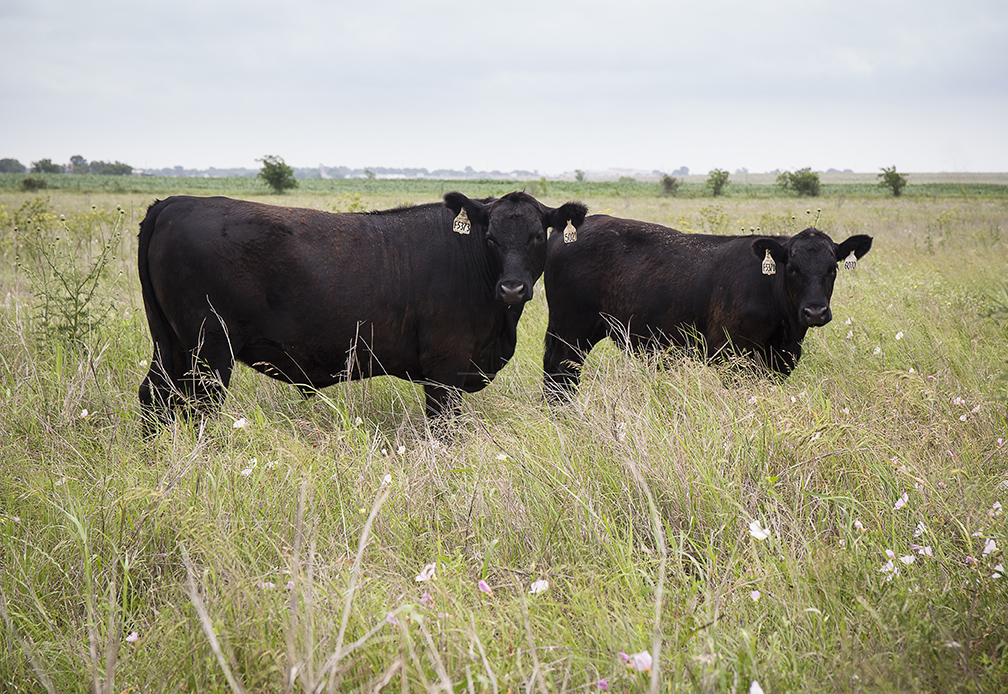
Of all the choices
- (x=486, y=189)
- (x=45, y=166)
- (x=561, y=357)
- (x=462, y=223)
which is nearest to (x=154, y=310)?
(x=462, y=223)

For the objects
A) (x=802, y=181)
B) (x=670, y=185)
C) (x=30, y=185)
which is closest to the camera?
(x=30, y=185)

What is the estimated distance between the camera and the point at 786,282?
5.59 m

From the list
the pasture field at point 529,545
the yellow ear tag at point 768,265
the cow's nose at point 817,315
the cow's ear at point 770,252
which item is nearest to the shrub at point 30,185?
the pasture field at point 529,545

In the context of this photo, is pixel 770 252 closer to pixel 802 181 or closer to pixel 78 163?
pixel 802 181

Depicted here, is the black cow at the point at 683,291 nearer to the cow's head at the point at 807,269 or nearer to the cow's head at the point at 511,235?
Result: the cow's head at the point at 807,269

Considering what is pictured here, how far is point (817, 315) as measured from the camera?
17.0 ft

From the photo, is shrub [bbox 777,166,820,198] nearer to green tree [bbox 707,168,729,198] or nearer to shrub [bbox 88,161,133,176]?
green tree [bbox 707,168,729,198]

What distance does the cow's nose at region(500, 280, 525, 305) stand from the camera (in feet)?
15.6

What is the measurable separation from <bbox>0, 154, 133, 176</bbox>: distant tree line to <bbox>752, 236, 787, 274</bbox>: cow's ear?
125m

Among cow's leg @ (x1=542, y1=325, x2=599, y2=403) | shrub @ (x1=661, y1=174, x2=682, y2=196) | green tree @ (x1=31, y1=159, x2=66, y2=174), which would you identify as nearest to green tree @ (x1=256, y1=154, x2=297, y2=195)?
shrub @ (x1=661, y1=174, x2=682, y2=196)

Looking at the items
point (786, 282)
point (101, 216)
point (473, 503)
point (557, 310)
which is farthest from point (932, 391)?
point (101, 216)

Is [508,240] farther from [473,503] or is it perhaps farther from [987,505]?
[987,505]

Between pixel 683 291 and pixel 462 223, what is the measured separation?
7.28ft

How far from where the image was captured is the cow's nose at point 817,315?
518 centimetres
